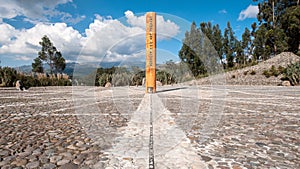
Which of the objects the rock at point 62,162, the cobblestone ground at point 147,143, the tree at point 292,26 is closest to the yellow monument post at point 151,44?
the cobblestone ground at point 147,143

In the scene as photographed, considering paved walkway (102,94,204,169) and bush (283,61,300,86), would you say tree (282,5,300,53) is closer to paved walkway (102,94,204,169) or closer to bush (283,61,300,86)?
bush (283,61,300,86)

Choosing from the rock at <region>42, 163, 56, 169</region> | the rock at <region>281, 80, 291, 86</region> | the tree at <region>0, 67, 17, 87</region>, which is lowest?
the rock at <region>42, 163, 56, 169</region>

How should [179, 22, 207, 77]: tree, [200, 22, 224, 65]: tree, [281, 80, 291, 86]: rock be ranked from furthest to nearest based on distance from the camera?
1. [200, 22, 224, 65]: tree
2. [281, 80, 291, 86]: rock
3. [179, 22, 207, 77]: tree

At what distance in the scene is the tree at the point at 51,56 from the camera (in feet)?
73.9

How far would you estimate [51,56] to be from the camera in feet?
75.6

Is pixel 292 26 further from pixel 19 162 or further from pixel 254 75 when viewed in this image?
pixel 19 162

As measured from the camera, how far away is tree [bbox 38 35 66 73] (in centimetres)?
2253

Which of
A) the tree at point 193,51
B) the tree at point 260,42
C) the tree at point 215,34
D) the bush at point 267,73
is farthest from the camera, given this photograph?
the tree at point 215,34

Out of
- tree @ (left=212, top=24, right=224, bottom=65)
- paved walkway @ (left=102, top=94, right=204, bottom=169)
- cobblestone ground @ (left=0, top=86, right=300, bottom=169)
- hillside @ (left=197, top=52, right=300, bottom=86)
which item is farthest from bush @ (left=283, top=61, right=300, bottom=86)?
paved walkway @ (left=102, top=94, right=204, bottom=169)

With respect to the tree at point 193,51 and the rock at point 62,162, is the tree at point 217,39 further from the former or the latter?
the rock at point 62,162

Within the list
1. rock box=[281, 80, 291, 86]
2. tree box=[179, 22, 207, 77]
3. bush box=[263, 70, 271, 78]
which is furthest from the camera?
bush box=[263, 70, 271, 78]

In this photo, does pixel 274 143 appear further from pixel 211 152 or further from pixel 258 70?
pixel 258 70

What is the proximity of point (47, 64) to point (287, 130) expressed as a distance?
2441 centimetres

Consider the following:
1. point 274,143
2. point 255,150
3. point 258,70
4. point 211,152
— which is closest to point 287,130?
point 274,143
